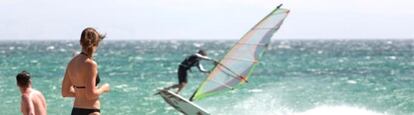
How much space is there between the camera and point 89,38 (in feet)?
17.5

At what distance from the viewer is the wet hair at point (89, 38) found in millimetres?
5309

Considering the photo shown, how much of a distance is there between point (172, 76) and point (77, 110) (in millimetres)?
30455

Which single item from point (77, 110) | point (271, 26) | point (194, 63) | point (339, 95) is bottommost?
point (339, 95)

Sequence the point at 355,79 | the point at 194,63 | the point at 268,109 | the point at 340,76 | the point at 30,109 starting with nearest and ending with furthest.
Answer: the point at 30,109
the point at 194,63
the point at 268,109
the point at 355,79
the point at 340,76

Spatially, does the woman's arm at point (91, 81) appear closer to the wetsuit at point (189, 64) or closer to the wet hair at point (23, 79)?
the wet hair at point (23, 79)

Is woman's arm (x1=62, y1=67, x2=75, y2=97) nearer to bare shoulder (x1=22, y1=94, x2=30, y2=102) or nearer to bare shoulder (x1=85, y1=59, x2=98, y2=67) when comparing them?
bare shoulder (x1=85, y1=59, x2=98, y2=67)

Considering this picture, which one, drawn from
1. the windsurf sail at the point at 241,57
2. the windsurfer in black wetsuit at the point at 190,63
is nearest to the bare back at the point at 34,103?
the windsurf sail at the point at 241,57

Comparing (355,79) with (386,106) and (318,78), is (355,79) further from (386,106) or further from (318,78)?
(386,106)

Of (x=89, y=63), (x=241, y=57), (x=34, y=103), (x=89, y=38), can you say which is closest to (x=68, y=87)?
(x=89, y=63)

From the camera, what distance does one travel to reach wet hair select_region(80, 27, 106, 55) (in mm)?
5309

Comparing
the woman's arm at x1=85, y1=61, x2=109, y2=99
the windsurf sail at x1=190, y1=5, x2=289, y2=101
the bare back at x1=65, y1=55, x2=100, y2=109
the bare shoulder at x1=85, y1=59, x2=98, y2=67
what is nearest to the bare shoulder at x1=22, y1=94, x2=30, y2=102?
the bare back at x1=65, y1=55, x2=100, y2=109

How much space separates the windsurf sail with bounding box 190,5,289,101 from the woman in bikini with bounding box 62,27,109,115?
5070mm

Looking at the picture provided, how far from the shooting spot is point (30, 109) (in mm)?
6320

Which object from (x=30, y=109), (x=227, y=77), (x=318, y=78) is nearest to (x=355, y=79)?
(x=318, y=78)
